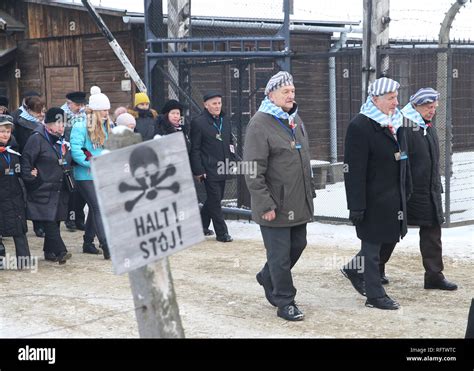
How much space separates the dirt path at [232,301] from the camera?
6.43 metres

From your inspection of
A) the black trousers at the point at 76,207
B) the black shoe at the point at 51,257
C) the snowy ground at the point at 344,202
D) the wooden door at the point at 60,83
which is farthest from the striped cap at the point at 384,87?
the wooden door at the point at 60,83

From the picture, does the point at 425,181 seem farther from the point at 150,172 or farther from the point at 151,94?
the point at 151,94

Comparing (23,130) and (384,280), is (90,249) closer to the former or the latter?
(23,130)

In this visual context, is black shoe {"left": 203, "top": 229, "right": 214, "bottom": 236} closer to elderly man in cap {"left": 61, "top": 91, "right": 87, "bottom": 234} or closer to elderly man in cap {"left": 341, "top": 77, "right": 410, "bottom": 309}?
elderly man in cap {"left": 61, "top": 91, "right": 87, "bottom": 234}

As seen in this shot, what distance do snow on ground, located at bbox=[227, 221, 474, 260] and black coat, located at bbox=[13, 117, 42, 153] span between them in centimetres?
288

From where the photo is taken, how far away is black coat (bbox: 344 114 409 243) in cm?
674

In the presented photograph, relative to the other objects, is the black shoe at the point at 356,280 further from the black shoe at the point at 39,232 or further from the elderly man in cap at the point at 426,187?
the black shoe at the point at 39,232

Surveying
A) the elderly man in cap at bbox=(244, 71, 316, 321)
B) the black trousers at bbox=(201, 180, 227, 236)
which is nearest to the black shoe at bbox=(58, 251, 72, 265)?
the black trousers at bbox=(201, 180, 227, 236)

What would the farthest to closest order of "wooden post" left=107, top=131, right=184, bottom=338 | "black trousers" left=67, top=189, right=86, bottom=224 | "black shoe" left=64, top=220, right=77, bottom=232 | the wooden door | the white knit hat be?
the wooden door
"black shoe" left=64, top=220, right=77, bottom=232
"black trousers" left=67, top=189, right=86, bottom=224
the white knit hat
"wooden post" left=107, top=131, right=184, bottom=338

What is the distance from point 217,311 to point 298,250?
880mm

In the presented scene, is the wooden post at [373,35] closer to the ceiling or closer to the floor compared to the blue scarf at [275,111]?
closer to the ceiling

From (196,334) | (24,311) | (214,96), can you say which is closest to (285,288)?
(196,334)

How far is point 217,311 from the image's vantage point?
7020mm

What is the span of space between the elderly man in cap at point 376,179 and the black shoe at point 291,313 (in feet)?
2.25
